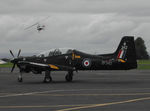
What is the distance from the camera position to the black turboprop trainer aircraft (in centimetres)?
Result: 2577

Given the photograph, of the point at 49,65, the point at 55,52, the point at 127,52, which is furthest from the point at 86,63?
the point at 127,52

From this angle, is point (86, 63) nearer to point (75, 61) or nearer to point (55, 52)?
point (75, 61)

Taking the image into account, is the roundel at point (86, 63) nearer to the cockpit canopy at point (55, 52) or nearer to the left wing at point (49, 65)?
the left wing at point (49, 65)

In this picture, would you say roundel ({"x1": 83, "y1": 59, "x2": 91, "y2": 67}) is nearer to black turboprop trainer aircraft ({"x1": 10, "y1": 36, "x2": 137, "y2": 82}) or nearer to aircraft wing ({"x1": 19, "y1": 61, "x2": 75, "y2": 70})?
black turboprop trainer aircraft ({"x1": 10, "y1": 36, "x2": 137, "y2": 82})

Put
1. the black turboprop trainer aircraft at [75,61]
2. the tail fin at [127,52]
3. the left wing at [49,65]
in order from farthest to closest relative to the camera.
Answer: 1. the tail fin at [127,52]
2. the black turboprop trainer aircraft at [75,61]
3. the left wing at [49,65]

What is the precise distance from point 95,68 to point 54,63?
340cm

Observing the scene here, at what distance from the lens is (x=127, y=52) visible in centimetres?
2628

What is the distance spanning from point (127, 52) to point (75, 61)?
14.2 feet

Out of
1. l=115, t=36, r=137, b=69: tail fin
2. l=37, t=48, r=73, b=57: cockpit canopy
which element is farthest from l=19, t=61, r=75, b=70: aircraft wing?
l=115, t=36, r=137, b=69: tail fin

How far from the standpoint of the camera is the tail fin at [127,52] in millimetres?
25880

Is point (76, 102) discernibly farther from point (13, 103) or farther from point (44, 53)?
point (44, 53)

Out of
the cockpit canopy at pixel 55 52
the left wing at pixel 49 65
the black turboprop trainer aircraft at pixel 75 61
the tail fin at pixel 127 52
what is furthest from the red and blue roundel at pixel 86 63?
the tail fin at pixel 127 52

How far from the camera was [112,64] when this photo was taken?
25.8 meters

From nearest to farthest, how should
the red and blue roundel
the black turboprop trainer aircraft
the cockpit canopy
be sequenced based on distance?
the black turboprop trainer aircraft, the red and blue roundel, the cockpit canopy
